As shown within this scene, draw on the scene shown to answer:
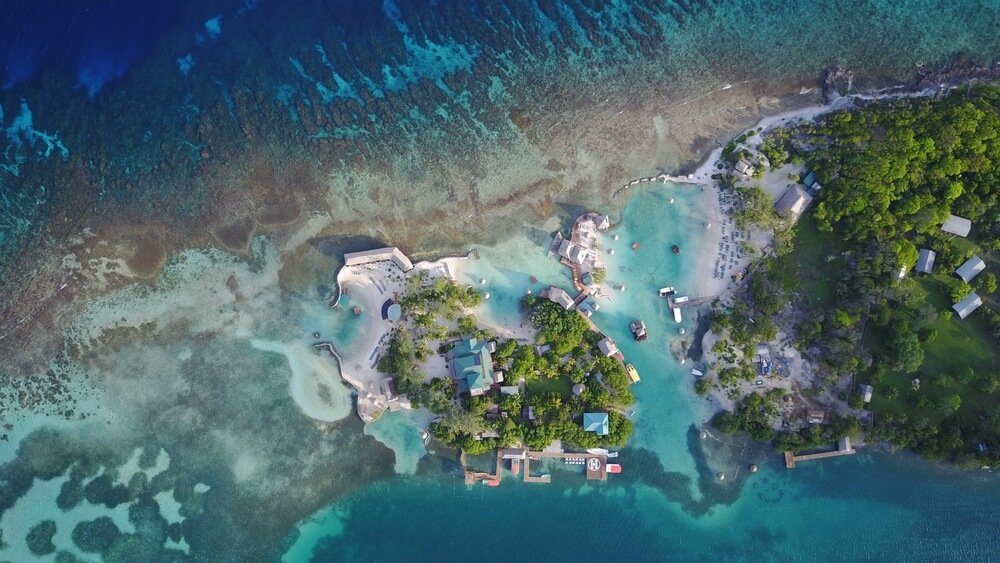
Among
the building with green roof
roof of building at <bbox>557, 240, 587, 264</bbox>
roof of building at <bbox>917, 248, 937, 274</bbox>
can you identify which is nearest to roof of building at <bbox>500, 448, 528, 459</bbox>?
the building with green roof

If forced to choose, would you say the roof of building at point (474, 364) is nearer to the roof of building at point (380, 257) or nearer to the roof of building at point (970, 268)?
the roof of building at point (380, 257)

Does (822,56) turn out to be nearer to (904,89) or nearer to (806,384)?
(904,89)

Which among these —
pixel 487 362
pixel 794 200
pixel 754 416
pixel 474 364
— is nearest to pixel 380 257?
pixel 474 364

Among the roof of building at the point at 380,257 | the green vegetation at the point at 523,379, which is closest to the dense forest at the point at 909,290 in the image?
the green vegetation at the point at 523,379

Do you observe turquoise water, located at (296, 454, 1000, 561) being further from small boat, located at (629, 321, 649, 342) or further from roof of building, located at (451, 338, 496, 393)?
small boat, located at (629, 321, 649, 342)

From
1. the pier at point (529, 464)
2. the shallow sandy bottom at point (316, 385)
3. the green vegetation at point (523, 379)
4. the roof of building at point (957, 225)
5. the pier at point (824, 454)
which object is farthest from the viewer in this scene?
the shallow sandy bottom at point (316, 385)

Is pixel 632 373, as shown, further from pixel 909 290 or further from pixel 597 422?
pixel 909 290
